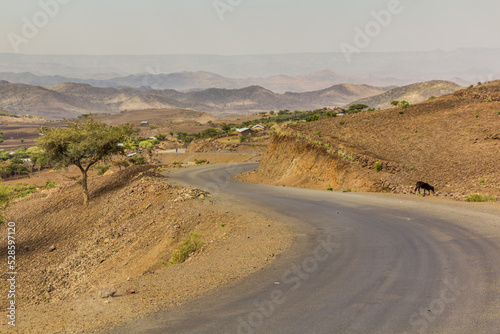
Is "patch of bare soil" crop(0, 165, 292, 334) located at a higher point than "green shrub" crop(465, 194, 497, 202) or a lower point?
lower

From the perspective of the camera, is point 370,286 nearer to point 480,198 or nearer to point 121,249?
point 480,198

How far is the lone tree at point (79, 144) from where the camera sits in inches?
1179

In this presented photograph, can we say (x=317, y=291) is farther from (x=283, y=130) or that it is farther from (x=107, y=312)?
(x=283, y=130)

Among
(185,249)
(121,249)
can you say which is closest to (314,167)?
(121,249)

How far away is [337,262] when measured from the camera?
10984mm

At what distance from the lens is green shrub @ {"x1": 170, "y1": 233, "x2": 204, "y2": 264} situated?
600 inches

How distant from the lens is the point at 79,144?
3034 cm

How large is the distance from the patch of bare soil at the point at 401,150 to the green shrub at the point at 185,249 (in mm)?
14342

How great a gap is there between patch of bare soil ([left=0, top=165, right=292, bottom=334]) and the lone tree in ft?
11.7

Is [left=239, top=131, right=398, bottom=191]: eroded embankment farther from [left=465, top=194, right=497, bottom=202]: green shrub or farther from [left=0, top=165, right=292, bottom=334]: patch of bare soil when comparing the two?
[left=0, top=165, right=292, bottom=334]: patch of bare soil

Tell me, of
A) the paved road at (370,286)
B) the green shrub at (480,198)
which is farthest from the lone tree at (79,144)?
the green shrub at (480,198)

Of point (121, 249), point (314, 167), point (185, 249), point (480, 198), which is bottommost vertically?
point (121, 249)

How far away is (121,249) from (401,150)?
75.7 feet

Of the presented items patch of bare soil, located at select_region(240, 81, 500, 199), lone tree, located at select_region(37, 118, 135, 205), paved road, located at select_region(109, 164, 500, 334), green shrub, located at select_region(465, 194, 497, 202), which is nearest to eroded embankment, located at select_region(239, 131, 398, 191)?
patch of bare soil, located at select_region(240, 81, 500, 199)
